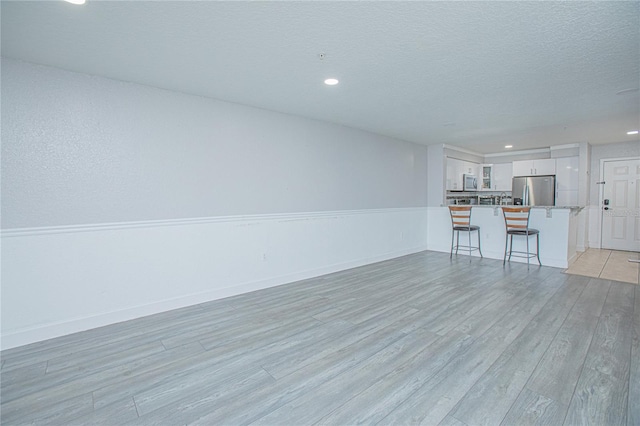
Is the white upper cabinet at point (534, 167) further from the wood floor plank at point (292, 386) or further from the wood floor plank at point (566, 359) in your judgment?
the wood floor plank at point (292, 386)

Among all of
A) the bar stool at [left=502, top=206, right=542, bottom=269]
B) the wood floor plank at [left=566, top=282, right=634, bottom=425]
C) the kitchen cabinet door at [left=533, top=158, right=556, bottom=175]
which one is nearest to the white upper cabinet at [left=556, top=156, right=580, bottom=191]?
the kitchen cabinet door at [left=533, top=158, right=556, bottom=175]

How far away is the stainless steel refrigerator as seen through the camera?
6.95 meters

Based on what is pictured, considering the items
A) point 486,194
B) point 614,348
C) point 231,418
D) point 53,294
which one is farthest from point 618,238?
point 53,294

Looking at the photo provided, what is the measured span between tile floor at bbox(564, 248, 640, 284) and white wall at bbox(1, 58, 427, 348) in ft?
13.6

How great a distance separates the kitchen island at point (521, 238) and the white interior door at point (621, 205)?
5.23 feet

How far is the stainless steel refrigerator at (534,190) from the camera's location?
6949 mm

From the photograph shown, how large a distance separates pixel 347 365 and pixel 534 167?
24.1 ft

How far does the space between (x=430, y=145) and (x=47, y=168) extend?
21.7 ft

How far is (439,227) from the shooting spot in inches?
273

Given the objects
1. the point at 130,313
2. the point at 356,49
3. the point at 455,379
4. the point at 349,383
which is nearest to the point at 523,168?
the point at 356,49

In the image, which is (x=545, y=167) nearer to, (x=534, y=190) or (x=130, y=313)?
(x=534, y=190)

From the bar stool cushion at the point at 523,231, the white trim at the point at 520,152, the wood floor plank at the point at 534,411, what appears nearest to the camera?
the wood floor plank at the point at 534,411

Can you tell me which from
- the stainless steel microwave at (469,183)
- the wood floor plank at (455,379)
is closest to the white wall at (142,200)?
the wood floor plank at (455,379)

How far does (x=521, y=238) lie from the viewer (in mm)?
5750
